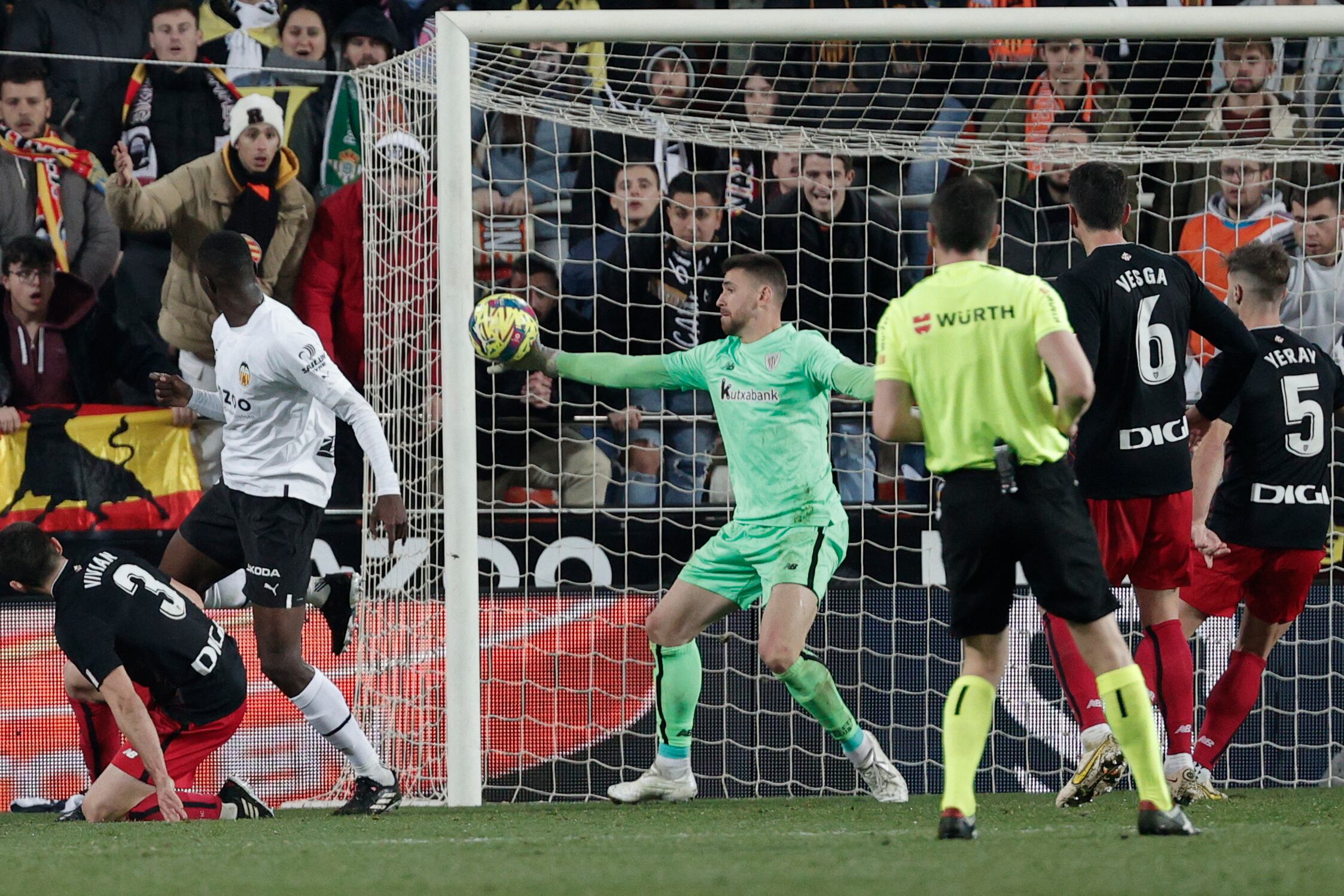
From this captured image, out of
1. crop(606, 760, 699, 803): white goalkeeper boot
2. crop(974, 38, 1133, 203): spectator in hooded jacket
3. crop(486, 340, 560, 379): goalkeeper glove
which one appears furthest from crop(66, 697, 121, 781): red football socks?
crop(974, 38, 1133, 203): spectator in hooded jacket

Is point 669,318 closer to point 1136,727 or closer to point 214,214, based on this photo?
point 214,214

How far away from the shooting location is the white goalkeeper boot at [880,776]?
5.54 meters

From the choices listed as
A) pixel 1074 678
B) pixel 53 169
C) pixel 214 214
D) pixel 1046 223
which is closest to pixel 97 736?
pixel 214 214

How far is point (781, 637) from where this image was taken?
5.29 meters

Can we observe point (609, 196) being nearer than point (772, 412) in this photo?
No

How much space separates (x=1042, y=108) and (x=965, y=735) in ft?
17.2

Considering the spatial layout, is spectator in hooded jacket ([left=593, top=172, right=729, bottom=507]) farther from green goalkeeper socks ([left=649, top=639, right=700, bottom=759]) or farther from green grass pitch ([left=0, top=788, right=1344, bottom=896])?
green grass pitch ([left=0, top=788, right=1344, bottom=896])

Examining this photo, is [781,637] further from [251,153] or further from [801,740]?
[251,153]

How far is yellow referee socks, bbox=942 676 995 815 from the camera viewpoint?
3721 millimetres

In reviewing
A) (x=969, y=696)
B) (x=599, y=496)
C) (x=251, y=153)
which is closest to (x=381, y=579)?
(x=599, y=496)

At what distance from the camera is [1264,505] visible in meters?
5.60

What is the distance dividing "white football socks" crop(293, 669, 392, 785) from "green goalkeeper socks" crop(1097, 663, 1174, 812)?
2.82 meters

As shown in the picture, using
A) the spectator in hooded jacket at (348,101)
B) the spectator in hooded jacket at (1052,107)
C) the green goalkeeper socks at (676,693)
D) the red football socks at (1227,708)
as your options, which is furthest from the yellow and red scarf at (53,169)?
the red football socks at (1227,708)

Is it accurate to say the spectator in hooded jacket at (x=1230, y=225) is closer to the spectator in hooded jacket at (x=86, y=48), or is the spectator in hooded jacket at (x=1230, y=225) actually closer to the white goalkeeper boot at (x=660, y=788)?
the white goalkeeper boot at (x=660, y=788)
